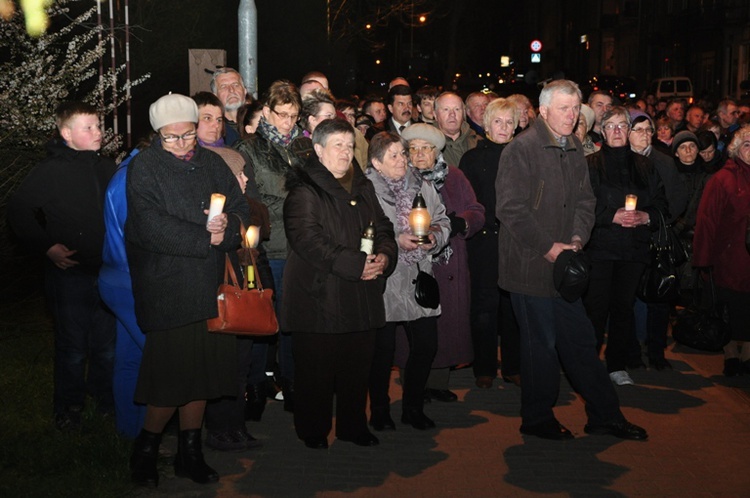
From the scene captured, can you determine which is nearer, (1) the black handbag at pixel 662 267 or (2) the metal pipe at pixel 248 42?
(1) the black handbag at pixel 662 267

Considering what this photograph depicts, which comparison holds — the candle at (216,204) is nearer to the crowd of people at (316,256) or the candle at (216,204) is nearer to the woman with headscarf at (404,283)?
the crowd of people at (316,256)

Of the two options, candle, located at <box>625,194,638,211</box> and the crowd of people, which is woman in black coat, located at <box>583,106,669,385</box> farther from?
candle, located at <box>625,194,638,211</box>

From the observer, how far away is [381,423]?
24.8ft

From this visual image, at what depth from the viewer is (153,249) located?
5.96 meters

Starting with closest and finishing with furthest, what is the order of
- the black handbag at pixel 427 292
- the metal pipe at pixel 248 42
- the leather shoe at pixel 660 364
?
the black handbag at pixel 427 292 < the leather shoe at pixel 660 364 < the metal pipe at pixel 248 42

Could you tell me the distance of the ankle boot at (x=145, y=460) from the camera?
20.2 ft

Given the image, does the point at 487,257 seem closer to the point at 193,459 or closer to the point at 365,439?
the point at 365,439

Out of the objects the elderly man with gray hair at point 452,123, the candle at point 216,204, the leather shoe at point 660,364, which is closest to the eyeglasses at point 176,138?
the candle at point 216,204

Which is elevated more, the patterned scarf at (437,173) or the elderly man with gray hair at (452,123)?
the elderly man with gray hair at (452,123)

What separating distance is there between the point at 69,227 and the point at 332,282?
1869mm

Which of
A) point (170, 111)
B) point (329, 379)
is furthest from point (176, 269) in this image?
point (329, 379)

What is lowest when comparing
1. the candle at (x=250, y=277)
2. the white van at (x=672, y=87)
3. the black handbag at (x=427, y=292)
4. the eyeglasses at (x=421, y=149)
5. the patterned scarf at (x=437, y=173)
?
the black handbag at (x=427, y=292)

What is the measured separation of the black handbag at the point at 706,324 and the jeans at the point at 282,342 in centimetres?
352

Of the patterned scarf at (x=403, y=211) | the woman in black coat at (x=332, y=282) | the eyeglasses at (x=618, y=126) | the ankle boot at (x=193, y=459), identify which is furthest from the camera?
the eyeglasses at (x=618, y=126)
